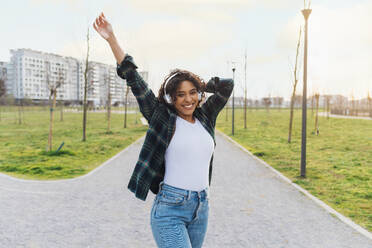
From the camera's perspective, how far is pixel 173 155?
78.8 inches

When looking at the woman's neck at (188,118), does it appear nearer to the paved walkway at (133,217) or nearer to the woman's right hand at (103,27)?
the woman's right hand at (103,27)

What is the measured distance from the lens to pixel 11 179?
25.0 feet

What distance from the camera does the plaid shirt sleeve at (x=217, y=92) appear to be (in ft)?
7.88

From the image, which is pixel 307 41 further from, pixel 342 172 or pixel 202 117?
pixel 202 117

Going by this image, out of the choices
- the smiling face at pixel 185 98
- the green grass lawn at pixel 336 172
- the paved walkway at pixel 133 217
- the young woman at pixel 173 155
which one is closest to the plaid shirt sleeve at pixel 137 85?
the young woman at pixel 173 155

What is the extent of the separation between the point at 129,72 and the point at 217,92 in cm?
70

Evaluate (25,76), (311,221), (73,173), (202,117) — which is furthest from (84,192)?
(25,76)

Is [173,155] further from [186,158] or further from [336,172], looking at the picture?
[336,172]

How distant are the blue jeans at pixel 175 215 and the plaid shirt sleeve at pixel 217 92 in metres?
0.64

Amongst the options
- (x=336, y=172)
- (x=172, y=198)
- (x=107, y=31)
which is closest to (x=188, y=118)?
(x=172, y=198)

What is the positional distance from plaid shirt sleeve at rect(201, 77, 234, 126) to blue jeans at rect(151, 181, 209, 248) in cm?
64

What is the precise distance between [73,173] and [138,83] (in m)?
6.91

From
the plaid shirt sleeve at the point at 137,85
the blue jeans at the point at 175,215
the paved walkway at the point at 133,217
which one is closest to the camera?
the blue jeans at the point at 175,215

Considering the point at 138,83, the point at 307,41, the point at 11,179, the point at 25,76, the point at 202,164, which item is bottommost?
the point at 11,179
